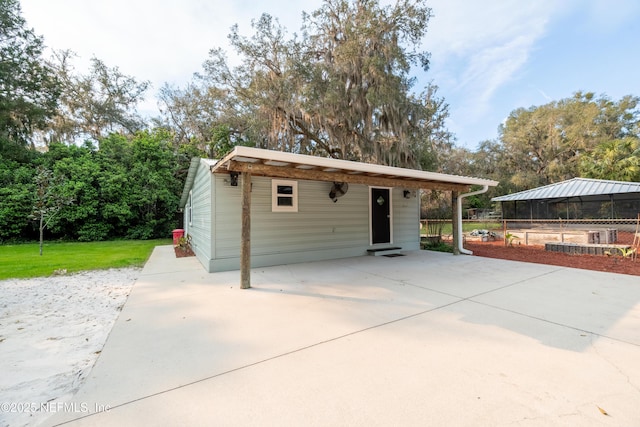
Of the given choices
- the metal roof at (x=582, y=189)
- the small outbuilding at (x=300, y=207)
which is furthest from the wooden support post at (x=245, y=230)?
the metal roof at (x=582, y=189)

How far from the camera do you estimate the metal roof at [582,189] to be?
12.3 m

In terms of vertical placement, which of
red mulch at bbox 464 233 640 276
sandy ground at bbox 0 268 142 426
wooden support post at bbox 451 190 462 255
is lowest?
sandy ground at bbox 0 268 142 426

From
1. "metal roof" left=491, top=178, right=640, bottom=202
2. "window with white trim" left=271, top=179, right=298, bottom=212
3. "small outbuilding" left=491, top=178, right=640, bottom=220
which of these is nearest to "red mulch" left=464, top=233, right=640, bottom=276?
"window with white trim" left=271, top=179, right=298, bottom=212

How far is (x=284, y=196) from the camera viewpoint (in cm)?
633

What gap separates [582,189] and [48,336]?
1907 centimetres

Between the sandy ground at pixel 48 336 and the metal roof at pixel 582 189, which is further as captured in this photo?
the metal roof at pixel 582 189

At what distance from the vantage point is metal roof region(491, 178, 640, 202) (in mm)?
12266

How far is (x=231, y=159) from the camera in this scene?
4.10 meters

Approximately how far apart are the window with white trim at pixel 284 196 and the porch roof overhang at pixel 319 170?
0.81 metres

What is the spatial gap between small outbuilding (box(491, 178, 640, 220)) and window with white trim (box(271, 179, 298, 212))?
13.6 meters

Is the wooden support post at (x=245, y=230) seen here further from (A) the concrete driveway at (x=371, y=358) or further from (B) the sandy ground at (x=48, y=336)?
(B) the sandy ground at (x=48, y=336)

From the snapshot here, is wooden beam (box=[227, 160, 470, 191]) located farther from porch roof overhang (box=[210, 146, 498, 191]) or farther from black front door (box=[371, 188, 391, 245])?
black front door (box=[371, 188, 391, 245])

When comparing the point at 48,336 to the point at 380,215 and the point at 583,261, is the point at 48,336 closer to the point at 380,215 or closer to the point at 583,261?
the point at 380,215

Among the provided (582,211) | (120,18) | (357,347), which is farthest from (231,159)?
(582,211)
